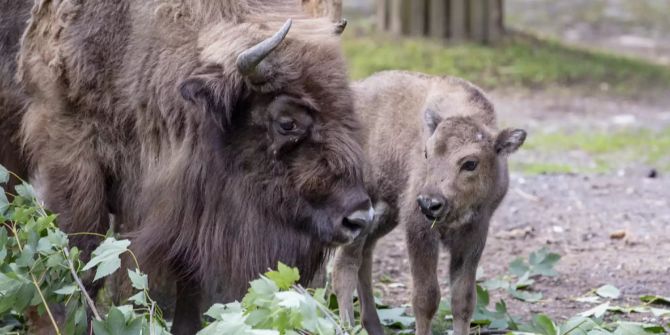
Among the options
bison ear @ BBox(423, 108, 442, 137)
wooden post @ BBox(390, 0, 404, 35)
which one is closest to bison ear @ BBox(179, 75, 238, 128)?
bison ear @ BBox(423, 108, 442, 137)

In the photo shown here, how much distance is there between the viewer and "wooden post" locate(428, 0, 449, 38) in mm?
15812

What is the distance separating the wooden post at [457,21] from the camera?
52.1ft

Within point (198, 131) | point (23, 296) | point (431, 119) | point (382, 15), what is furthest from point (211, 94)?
point (382, 15)

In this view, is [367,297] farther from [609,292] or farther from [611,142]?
[611,142]

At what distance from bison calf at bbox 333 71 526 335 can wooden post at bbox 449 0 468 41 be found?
28.9 feet

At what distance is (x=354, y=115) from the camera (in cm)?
577

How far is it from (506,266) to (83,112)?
3438 millimetres

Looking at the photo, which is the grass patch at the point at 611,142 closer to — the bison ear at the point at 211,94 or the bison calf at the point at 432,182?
the bison calf at the point at 432,182

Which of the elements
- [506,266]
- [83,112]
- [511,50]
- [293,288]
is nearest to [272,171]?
[293,288]

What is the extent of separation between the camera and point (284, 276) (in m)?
4.89

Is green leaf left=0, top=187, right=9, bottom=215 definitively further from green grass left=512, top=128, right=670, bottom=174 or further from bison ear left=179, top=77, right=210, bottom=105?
green grass left=512, top=128, right=670, bottom=174

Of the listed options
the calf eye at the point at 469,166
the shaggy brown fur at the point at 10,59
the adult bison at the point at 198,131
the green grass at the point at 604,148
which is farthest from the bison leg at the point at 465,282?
the green grass at the point at 604,148

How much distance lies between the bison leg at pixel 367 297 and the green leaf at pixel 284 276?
2.12 m

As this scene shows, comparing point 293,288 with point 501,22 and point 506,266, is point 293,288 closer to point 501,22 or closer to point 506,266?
point 506,266
